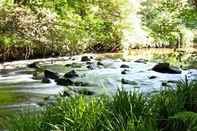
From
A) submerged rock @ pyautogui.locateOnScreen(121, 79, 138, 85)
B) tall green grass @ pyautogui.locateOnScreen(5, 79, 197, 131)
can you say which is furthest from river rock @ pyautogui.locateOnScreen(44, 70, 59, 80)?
tall green grass @ pyautogui.locateOnScreen(5, 79, 197, 131)

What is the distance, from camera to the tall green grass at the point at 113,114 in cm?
633

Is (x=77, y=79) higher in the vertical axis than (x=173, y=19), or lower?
lower

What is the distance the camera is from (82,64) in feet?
75.7

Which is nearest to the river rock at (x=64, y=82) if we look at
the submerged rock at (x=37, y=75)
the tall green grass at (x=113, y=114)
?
the submerged rock at (x=37, y=75)

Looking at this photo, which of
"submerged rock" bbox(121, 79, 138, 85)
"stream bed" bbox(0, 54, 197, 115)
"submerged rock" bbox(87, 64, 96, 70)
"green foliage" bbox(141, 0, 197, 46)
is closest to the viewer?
"green foliage" bbox(141, 0, 197, 46)

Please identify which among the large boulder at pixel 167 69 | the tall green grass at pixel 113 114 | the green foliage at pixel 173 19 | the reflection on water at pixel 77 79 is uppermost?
the green foliage at pixel 173 19

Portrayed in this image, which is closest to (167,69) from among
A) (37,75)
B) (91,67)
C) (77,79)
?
(91,67)

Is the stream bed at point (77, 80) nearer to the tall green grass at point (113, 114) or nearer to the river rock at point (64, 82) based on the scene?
the river rock at point (64, 82)

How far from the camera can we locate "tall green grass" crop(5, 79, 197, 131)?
6.33 m

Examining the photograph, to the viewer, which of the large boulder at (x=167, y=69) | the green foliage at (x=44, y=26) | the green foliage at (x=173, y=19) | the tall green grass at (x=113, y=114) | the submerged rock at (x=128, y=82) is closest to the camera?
the tall green grass at (x=113, y=114)

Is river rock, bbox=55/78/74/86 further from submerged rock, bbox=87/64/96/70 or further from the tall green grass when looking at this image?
the tall green grass

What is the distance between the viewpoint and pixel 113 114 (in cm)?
657

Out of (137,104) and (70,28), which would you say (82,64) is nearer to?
(70,28)

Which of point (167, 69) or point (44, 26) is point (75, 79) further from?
point (44, 26)
